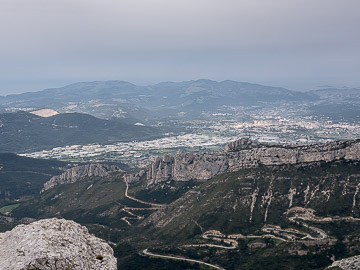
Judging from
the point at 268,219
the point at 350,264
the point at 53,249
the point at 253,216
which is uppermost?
the point at 53,249

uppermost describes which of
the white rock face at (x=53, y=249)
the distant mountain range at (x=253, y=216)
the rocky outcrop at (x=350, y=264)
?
the white rock face at (x=53, y=249)

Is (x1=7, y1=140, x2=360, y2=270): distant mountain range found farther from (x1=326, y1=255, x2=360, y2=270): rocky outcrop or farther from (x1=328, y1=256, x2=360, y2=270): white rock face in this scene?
(x1=328, y1=256, x2=360, y2=270): white rock face

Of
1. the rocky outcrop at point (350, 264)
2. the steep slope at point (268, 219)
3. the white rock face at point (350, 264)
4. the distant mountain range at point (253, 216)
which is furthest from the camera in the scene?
the distant mountain range at point (253, 216)

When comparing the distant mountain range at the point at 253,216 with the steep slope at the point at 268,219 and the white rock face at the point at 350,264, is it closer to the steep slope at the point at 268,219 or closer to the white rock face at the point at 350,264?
the steep slope at the point at 268,219

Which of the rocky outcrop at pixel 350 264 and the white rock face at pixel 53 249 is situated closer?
the white rock face at pixel 53 249

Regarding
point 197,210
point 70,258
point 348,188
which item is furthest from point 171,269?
point 70,258

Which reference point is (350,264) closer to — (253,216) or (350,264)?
(350,264)

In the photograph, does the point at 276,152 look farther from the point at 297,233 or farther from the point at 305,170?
the point at 297,233

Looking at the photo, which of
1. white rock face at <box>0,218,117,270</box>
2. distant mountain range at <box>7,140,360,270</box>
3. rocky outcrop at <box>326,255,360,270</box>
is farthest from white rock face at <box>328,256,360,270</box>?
white rock face at <box>0,218,117,270</box>

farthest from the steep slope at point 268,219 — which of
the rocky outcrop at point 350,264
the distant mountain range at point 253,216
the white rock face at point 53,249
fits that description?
the white rock face at point 53,249

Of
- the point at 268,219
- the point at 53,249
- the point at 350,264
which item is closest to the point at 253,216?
the point at 268,219
